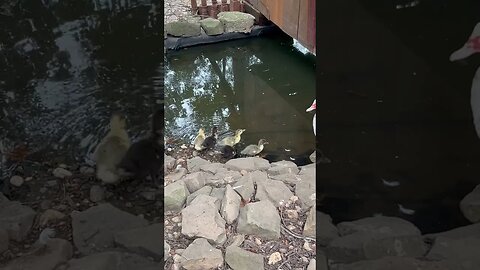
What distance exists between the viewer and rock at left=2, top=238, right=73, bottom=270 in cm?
79

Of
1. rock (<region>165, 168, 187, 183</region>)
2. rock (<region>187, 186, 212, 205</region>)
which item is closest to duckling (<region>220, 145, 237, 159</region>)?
rock (<region>165, 168, 187, 183</region>)

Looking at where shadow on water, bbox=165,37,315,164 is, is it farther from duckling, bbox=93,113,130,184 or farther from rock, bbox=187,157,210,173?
duckling, bbox=93,113,130,184

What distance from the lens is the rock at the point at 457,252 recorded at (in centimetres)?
85

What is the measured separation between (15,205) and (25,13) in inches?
9.9

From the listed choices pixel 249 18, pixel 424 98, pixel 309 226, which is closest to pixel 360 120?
pixel 424 98

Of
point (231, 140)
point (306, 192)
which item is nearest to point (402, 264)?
point (306, 192)

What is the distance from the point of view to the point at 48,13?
2.42ft

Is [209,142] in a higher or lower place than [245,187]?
lower

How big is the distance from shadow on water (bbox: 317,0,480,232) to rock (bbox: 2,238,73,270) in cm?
37

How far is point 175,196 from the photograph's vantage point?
85.2 inches

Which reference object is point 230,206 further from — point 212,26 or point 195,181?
point 212,26

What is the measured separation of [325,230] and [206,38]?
14.5 feet

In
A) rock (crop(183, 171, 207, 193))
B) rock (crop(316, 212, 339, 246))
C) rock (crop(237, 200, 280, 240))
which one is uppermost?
rock (crop(316, 212, 339, 246))

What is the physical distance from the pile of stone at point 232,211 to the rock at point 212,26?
2800 millimetres
